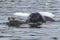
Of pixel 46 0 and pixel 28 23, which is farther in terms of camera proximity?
pixel 46 0

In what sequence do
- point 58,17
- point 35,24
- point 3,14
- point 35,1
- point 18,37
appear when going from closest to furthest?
point 18,37, point 35,24, point 58,17, point 3,14, point 35,1

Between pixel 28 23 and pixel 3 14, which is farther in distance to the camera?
pixel 3 14

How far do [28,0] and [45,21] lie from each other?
7959 mm

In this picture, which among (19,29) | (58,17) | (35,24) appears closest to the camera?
(19,29)

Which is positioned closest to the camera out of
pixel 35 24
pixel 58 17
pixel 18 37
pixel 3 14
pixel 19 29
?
pixel 18 37

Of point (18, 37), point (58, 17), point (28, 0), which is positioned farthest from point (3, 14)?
point (28, 0)

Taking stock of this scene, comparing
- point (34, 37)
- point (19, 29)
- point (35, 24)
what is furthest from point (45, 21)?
point (34, 37)

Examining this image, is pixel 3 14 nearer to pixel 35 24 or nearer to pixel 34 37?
pixel 35 24

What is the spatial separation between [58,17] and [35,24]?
5.55ft

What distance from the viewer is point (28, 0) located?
2058cm

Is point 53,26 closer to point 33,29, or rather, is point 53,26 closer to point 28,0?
point 33,29

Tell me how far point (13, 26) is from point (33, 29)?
821mm

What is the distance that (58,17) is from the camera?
1375 centimetres

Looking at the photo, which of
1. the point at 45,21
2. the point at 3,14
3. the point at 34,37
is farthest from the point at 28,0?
the point at 34,37
